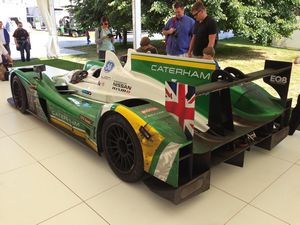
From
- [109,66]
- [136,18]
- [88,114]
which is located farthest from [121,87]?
[136,18]

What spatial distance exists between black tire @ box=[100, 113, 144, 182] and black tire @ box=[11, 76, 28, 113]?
183cm

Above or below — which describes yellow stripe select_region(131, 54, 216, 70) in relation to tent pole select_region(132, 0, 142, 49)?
below

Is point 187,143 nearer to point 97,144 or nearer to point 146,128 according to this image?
point 146,128

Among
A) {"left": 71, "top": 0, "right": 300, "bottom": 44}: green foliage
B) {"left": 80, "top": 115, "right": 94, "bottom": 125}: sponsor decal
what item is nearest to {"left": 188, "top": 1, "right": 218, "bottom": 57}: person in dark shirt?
{"left": 80, "top": 115, "right": 94, "bottom": 125}: sponsor decal

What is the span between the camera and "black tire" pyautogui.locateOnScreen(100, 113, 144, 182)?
216 cm

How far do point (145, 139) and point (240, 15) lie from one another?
295 inches

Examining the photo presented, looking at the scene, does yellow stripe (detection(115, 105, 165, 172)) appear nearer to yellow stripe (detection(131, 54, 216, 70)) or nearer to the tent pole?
yellow stripe (detection(131, 54, 216, 70))

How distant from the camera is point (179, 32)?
4371mm

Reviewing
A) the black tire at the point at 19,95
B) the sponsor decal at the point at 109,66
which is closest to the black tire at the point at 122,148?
the sponsor decal at the point at 109,66

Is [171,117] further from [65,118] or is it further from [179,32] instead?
[179,32]

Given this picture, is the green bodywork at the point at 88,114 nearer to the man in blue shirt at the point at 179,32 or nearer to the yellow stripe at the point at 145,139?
the yellow stripe at the point at 145,139

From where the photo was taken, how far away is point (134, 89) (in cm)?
269

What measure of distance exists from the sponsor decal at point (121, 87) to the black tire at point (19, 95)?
149cm

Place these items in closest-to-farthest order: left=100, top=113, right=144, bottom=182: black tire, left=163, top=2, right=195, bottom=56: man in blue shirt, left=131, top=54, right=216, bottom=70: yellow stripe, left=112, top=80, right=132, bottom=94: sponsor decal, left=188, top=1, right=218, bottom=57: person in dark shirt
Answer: left=100, top=113, right=144, bottom=182: black tire < left=131, top=54, right=216, bottom=70: yellow stripe < left=112, top=80, right=132, bottom=94: sponsor decal < left=188, top=1, right=218, bottom=57: person in dark shirt < left=163, top=2, right=195, bottom=56: man in blue shirt
